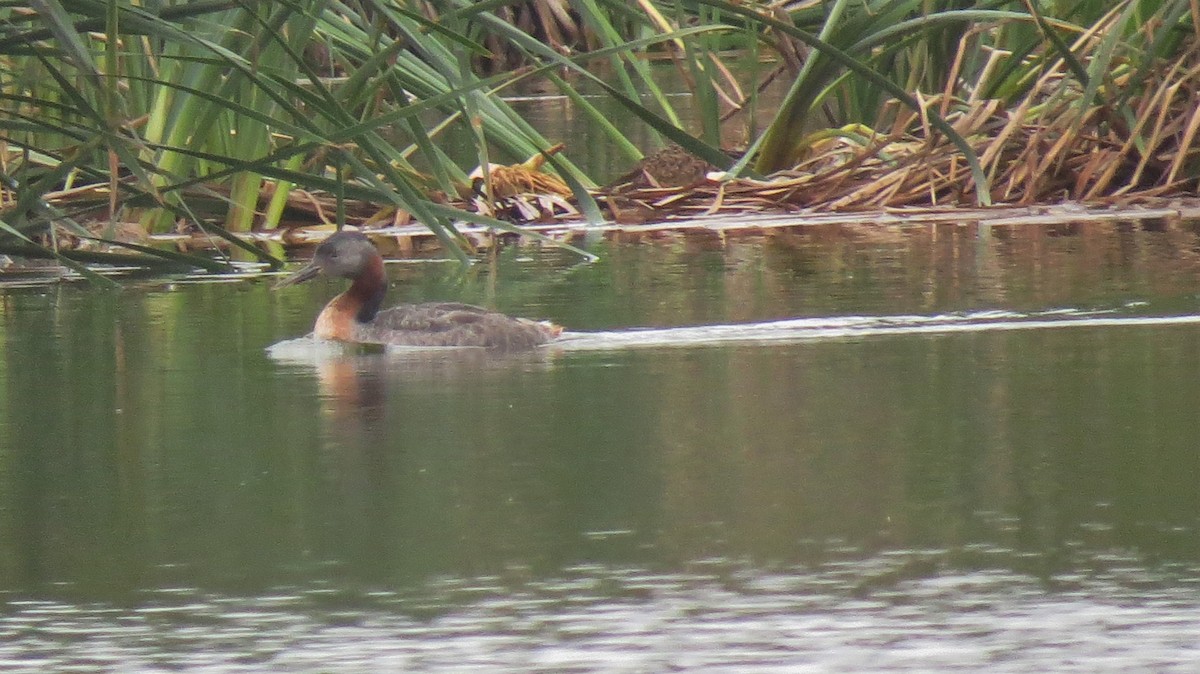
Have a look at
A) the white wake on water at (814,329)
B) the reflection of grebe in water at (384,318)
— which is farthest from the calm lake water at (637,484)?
the reflection of grebe in water at (384,318)

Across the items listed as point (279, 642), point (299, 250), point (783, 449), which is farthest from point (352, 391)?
point (299, 250)

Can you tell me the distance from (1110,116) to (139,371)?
5193mm

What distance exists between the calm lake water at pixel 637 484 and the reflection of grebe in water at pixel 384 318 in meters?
0.12

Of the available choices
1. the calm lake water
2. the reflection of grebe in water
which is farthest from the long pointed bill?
the calm lake water

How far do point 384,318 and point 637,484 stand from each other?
298 centimetres

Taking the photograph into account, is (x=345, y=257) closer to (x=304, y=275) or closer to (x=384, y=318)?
(x=304, y=275)

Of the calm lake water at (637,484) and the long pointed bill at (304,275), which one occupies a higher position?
the long pointed bill at (304,275)

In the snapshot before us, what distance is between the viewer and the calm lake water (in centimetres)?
395

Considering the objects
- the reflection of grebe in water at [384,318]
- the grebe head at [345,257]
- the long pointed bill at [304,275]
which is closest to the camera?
the reflection of grebe in water at [384,318]

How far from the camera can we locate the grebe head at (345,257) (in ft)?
27.6

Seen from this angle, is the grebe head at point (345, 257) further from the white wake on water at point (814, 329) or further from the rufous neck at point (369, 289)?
the white wake on water at point (814, 329)

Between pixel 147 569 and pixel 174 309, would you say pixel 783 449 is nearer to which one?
pixel 147 569

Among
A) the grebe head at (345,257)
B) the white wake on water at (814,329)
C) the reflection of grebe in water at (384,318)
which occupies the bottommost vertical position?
the white wake on water at (814,329)

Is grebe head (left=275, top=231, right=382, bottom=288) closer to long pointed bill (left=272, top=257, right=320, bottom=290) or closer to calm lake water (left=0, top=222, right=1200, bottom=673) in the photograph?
long pointed bill (left=272, top=257, right=320, bottom=290)
